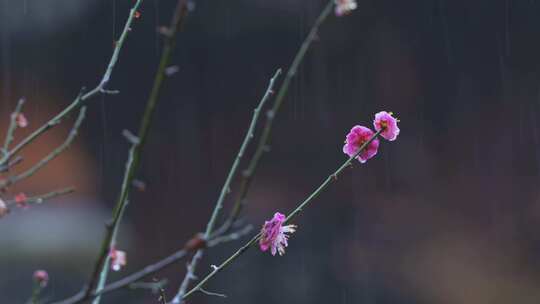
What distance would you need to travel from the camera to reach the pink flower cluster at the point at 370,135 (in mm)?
1236

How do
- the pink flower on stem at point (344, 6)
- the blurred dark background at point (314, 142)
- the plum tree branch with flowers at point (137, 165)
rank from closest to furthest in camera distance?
the plum tree branch with flowers at point (137, 165) → the pink flower on stem at point (344, 6) → the blurred dark background at point (314, 142)

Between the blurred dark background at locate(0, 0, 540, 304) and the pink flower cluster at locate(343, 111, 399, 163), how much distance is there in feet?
11.9

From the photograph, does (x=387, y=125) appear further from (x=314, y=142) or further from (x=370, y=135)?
(x=314, y=142)

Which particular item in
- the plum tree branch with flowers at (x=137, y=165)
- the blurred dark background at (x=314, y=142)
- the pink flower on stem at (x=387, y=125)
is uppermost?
the blurred dark background at (x=314, y=142)

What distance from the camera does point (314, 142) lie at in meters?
5.01

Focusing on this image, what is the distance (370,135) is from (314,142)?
147 inches

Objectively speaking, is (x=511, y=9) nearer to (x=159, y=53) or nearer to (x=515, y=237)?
(x=515, y=237)

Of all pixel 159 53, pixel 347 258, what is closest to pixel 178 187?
pixel 159 53

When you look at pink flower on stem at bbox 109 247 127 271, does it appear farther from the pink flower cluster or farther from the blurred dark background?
the blurred dark background

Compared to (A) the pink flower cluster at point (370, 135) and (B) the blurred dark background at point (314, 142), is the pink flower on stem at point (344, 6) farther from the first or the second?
(B) the blurred dark background at point (314, 142)

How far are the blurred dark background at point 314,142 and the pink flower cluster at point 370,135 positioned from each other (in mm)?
3624

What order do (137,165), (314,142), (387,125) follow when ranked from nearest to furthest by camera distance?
1. (137,165)
2. (387,125)
3. (314,142)

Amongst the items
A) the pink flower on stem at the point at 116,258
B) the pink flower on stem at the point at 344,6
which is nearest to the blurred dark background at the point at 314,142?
the pink flower on stem at the point at 116,258

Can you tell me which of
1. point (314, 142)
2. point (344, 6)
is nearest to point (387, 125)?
point (344, 6)
